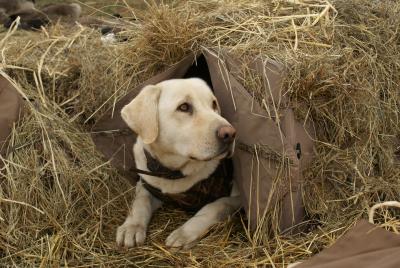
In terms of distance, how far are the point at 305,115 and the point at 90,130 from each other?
5.12 feet

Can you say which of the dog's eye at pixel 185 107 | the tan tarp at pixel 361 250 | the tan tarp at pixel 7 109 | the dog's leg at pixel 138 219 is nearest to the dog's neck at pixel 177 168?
the dog's leg at pixel 138 219

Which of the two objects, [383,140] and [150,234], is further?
[383,140]

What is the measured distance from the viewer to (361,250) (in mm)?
2131

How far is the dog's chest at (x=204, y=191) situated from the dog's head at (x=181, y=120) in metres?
0.34

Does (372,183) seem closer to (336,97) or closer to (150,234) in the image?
(336,97)

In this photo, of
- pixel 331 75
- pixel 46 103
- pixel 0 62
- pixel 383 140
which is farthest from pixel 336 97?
pixel 0 62

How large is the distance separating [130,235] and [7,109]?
1.13 metres

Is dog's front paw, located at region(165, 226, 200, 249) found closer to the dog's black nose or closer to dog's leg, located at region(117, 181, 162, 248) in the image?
dog's leg, located at region(117, 181, 162, 248)

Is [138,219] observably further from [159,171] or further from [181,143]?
[181,143]

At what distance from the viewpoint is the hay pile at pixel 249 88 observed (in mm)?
2891

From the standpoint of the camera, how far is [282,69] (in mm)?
2967

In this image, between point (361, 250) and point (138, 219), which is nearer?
point (361, 250)

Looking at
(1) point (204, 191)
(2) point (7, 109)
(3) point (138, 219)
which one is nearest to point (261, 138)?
(1) point (204, 191)

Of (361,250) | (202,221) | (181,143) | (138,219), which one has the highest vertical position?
(361,250)
